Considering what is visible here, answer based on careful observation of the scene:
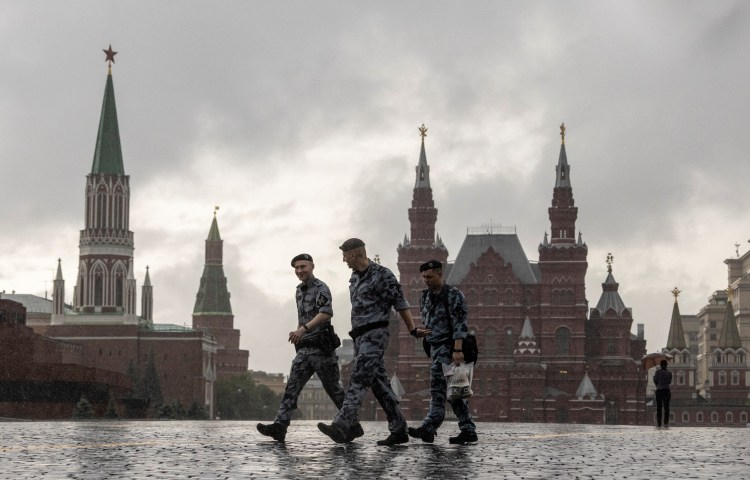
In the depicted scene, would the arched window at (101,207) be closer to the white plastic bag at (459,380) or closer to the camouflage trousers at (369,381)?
the camouflage trousers at (369,381)

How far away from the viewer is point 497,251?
134750 millimetres

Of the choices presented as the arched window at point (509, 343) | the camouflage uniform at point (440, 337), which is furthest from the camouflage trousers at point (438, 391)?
the arched window at point (509, 343)

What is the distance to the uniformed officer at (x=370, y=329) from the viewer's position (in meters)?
17.2

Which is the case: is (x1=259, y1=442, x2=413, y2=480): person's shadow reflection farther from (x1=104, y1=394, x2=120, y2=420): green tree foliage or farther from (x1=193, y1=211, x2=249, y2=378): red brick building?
(x1=193, y1=211, x2=249, y2=378): red brick building

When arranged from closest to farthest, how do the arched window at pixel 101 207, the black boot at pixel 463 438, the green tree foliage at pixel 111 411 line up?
the black boot at pixel 463 438, the green tree foliage at pixel 111 411, the arched window at pixel 101 207

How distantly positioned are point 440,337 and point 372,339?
94 cm

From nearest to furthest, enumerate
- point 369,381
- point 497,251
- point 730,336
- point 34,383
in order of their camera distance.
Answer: point 369,381, point 34,383, point 497,251, point 730,336

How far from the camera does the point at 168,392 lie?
132 metres

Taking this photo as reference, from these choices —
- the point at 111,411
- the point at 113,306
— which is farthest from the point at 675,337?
the point at 111,411

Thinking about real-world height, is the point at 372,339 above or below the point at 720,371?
below

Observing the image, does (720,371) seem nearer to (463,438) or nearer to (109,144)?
(109,144)

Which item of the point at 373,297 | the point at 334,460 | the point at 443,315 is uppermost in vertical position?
the point at 373,297

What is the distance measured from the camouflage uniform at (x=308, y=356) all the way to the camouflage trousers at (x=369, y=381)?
0.51 m

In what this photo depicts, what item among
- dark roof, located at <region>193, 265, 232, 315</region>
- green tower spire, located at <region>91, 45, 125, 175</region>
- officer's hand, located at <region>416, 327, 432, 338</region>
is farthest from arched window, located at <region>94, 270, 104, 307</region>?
officer's hand, located at <region>416, 327, 432, 338</region>
